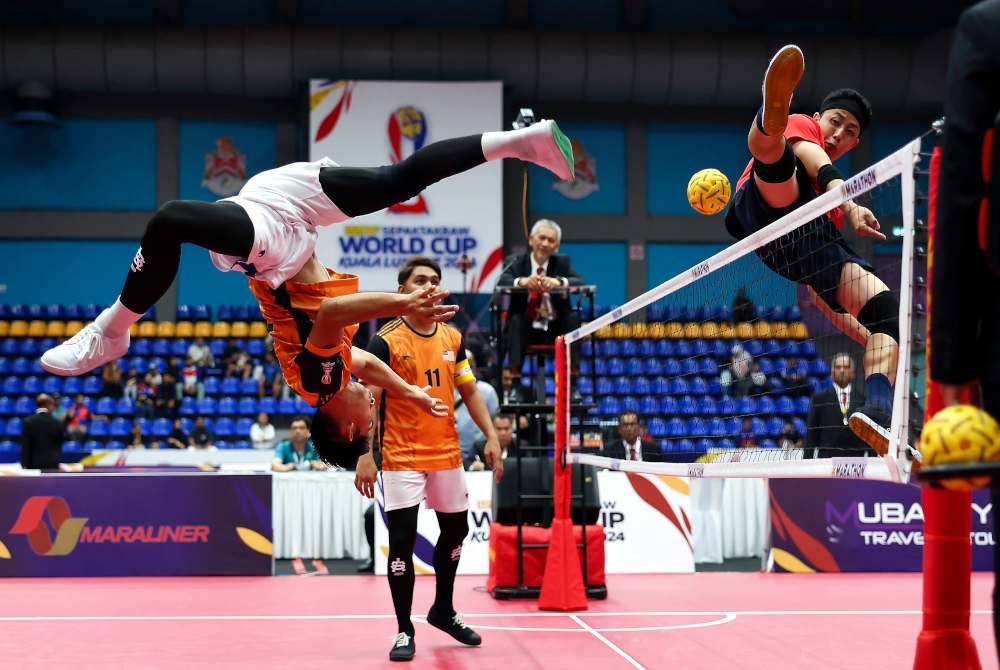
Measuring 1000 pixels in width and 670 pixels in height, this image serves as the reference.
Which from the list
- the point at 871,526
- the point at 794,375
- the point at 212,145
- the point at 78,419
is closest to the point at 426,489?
the point at 871,526

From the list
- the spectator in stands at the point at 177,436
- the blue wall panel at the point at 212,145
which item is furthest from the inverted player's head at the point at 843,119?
the blue wall panel at the point at 212,145

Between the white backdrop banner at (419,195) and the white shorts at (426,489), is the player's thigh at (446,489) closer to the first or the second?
the white shorts at (426,489)

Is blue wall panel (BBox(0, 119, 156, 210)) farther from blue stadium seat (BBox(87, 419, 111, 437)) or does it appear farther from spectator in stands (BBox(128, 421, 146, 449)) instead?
spectator in stands (BBox(128, 421, 146, 449))

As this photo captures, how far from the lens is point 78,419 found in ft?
58.6

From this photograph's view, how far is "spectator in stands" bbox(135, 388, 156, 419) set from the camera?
60.0ft

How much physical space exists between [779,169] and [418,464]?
2882 mm

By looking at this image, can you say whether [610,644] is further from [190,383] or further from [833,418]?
[190,383]

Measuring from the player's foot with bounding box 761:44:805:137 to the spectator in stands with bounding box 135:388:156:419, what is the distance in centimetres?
1574

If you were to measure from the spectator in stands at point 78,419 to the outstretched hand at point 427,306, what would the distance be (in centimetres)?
1444

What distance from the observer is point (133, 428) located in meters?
18.0

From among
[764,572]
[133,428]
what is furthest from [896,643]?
[133,428]

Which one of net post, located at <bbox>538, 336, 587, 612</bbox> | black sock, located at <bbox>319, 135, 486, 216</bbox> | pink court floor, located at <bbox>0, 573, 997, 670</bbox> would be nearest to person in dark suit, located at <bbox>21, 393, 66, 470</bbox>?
pink court floor, located at <bbox>0, 573, 997, 670</bbox>

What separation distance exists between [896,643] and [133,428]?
14366 mm

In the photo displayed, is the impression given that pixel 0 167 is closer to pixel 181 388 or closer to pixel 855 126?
pixel 181 388
